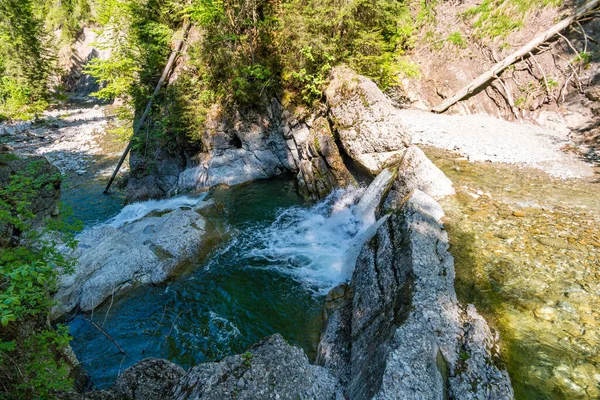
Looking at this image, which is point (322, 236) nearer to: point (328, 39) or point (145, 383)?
point (145, 383)

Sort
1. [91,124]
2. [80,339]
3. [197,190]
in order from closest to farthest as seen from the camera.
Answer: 1. [80,339]
2. [197,190]
3. [91,124]

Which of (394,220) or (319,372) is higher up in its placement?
(394,220)

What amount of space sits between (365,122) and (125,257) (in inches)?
381

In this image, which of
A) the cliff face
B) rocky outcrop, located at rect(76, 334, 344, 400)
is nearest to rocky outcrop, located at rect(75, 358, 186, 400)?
rocky outcrop, located at rect(76, 334, 344, 400)

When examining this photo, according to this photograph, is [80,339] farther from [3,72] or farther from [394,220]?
[3,72]

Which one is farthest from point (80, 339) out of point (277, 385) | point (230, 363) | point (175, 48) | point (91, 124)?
point (91, 124)

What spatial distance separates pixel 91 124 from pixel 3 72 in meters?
8.24

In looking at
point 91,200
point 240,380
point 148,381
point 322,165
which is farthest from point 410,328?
point 91,200

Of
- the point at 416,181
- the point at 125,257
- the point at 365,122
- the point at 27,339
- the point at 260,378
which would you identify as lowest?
the point at 125,257

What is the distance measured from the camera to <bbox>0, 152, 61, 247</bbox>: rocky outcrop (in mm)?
4627

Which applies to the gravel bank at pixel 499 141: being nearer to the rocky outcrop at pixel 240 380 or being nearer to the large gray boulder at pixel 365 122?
the large gray boulder at pixel 365 122

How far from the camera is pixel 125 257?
880 cm

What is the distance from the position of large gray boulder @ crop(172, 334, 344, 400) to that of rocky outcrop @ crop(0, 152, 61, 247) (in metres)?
3.58

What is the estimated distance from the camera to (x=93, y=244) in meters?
9.65
